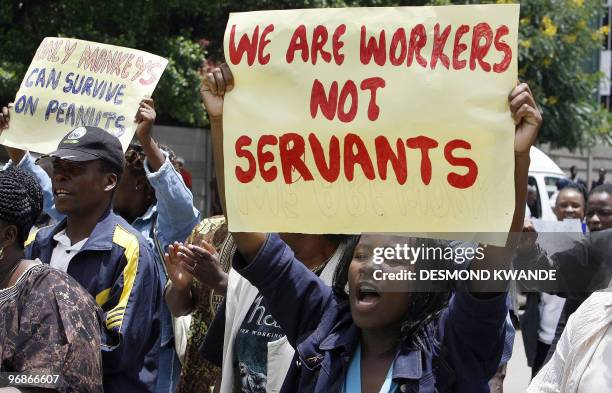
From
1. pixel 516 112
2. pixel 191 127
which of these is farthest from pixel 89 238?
pixel 191 127

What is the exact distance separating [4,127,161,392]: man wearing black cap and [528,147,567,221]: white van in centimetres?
948

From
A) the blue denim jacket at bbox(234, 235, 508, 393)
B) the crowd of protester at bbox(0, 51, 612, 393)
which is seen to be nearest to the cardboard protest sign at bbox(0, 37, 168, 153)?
the crowd of protester at bbox(0, 51, 612, 393)

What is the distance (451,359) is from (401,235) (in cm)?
37

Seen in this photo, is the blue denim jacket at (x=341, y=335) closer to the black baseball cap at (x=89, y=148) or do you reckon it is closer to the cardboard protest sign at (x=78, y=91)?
the black baseball cap at (x=89, y=148)

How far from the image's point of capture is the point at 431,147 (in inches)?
111

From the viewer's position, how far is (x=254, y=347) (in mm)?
3467

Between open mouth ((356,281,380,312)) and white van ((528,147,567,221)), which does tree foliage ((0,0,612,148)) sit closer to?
white van ((528,147,567,221))

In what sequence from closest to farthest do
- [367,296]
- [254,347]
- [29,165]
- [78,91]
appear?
1. [367,296]
2. [254,347]
3. [78,91]
4. [29,165]

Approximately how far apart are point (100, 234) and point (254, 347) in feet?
2.64

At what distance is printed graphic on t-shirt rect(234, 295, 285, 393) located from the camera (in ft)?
11.3

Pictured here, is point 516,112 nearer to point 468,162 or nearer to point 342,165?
point 468,162

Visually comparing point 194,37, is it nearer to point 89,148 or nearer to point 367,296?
point 89,148

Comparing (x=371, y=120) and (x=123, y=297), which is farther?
(x=123, y=297)

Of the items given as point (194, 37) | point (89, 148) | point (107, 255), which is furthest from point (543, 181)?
point (107, 255)
